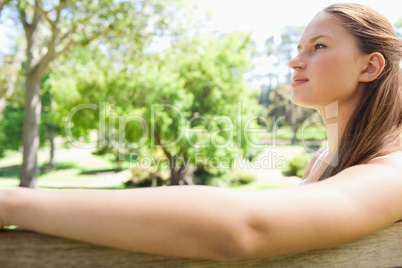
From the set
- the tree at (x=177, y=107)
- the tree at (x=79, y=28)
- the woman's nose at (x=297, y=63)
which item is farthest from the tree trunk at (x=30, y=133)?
the woman's nose at (x=297, y=63)

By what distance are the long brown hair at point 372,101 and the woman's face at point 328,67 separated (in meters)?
0.03

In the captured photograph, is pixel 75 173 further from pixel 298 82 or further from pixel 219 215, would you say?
pixel 219 215

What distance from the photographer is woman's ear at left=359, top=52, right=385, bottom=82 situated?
1.00 m

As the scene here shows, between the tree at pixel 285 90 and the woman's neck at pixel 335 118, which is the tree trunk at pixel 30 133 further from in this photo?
the tree at pixel 285 90

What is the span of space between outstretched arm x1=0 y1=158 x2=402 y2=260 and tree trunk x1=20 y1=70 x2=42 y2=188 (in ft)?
38.5

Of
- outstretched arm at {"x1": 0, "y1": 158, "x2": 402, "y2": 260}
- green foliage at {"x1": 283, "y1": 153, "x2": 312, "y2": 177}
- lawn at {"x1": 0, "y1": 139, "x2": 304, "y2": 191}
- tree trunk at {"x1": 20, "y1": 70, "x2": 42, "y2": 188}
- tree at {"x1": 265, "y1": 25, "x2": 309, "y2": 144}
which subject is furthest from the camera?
tree at {"x1": 265, "y1": 25, "x2": 309, "y2": 144}

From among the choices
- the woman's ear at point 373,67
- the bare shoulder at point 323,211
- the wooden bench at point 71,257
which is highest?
the woman's ear at point 373,67

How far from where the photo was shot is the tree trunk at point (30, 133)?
11.0m

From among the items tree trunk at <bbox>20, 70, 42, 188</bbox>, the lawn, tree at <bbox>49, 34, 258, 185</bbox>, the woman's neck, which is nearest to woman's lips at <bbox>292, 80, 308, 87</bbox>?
the woman's neck

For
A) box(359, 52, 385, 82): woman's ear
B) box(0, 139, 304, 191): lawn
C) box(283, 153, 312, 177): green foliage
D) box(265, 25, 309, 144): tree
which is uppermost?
box(265, 25, 309, 144): tree

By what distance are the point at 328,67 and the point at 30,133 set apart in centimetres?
1214

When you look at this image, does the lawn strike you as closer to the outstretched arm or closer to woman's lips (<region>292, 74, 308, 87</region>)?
woman's lips (<region>292, 74, 308, 87</region>)

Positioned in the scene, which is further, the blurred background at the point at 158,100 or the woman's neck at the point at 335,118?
the blurred background at the point at 158,100

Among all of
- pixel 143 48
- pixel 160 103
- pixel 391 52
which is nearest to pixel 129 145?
pixel 160 103
